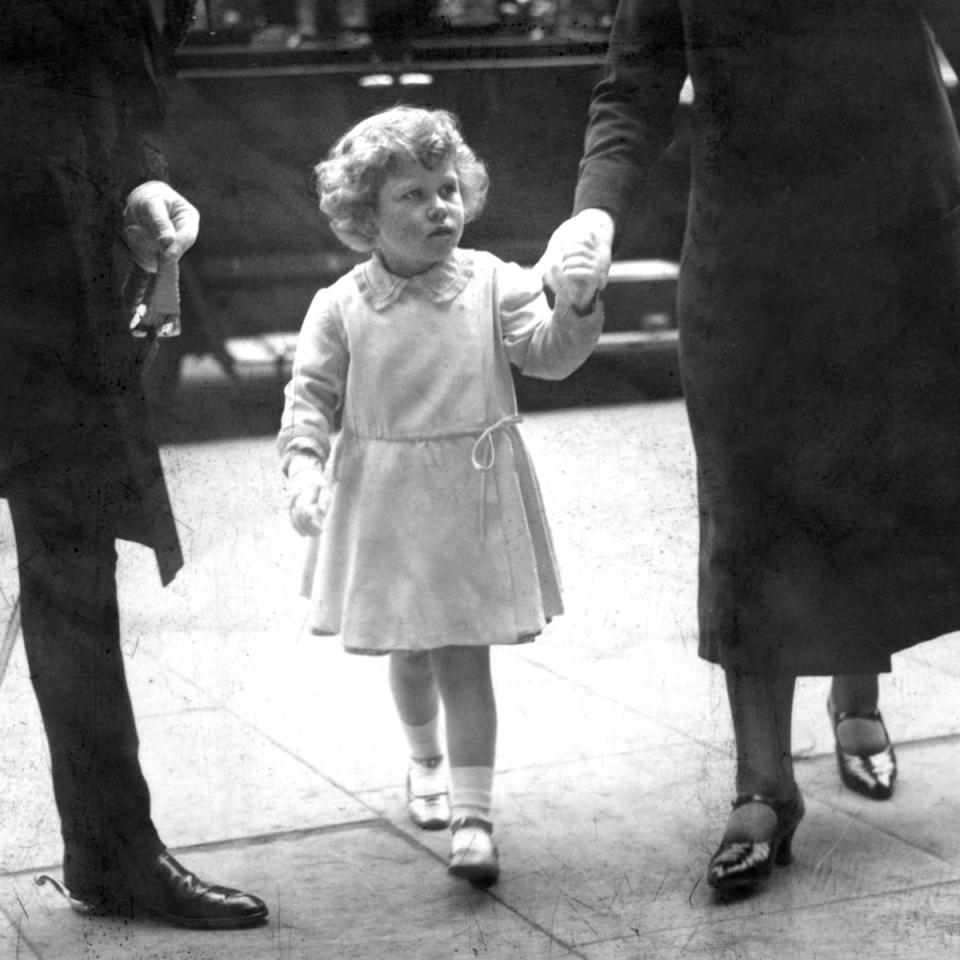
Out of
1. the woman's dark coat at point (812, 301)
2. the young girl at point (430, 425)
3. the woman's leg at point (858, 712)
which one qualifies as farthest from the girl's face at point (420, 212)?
the woman's leg at point (858, 712)

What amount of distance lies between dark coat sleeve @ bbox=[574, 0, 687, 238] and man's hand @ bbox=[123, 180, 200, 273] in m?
0.68

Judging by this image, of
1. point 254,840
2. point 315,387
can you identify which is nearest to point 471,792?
point 254,840

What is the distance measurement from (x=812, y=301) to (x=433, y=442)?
71cm

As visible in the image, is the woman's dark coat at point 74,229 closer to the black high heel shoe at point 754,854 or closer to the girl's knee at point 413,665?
the girl's knee at point 413,665

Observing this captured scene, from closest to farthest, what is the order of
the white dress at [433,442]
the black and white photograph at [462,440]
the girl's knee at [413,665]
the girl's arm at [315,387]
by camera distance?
the black and white photograph at [462,440], the girl's arm at [315,387], the white dress at [433,442], the girl's knee at [413,665]

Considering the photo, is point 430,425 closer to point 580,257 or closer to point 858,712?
point 580,257

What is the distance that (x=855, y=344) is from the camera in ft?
11.7

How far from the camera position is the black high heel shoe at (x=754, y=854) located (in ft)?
11.6

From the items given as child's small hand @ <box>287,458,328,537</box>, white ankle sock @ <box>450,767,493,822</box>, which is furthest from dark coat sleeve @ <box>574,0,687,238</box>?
white ankle sock @ <box>450,767,493,822</box>

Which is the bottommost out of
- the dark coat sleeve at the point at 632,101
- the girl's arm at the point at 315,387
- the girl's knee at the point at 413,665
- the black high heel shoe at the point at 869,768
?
the black high heel shoe at the point at 869,768

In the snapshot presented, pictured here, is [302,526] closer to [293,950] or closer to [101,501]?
[101,501]

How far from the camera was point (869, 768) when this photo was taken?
396 centimetres

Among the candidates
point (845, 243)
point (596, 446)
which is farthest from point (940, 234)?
point (596, 446)

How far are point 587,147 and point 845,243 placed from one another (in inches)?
18.8
